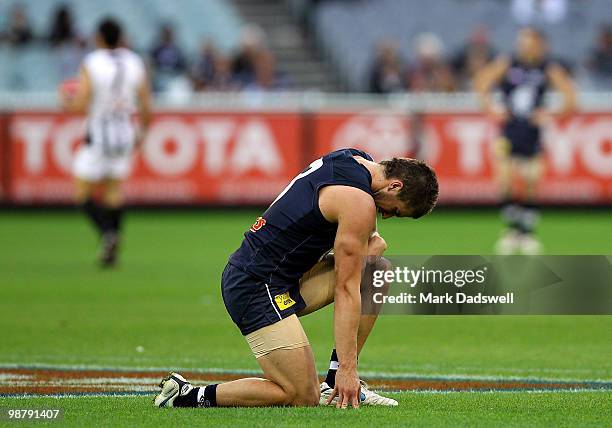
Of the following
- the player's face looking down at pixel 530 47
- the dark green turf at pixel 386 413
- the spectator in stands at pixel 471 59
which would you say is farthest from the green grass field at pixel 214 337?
the spectator in stands at pixel 471 59

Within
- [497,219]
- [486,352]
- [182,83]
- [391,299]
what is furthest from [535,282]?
[182,83]

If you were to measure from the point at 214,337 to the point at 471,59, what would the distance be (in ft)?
59.1

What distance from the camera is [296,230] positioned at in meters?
7.65

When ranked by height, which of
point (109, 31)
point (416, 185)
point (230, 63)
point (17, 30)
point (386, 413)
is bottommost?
point (386, 413)

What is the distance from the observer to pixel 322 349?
35.1ft

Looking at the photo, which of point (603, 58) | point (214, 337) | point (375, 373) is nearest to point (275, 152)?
point (603, 58)

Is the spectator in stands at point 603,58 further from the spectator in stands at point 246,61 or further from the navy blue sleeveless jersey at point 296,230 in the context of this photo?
the navy blue sleeveless jersey at point 296,230

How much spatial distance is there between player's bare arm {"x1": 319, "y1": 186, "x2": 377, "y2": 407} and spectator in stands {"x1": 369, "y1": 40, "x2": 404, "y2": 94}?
19653 mm

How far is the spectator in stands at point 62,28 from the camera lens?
2702 cm

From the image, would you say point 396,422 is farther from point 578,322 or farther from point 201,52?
point 201,52

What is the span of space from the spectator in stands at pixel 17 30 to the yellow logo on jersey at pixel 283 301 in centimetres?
2073

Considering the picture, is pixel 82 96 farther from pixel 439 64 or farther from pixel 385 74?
pixel 439 64

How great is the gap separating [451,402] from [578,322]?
475cm

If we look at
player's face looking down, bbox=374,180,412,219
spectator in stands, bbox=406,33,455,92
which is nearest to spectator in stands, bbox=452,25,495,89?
spectator in stands, bbox=406,33,455,92
